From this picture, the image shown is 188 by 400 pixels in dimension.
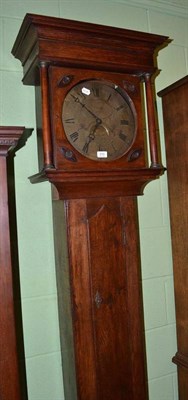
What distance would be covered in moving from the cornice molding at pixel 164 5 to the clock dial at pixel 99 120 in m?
0.62

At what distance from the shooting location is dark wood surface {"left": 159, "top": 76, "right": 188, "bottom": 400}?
1.47 metres

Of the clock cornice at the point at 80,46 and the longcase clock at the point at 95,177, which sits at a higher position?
the clock cornice at the point at 80,46

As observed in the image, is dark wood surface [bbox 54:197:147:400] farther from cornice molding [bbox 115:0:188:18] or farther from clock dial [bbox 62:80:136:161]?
cornice molding [bbox 115:0:188:18]

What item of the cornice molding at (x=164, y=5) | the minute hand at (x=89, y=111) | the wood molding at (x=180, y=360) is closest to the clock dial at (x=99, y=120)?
the minute hand at (x=89, y=111)

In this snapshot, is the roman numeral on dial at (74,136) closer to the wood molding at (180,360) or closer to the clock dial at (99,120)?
the clock dial at (99,120)

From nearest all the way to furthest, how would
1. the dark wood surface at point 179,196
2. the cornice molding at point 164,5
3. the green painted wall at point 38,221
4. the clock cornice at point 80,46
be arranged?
1. the clock cornice at point 80,46
2. the green painted wall at point 38,221
3. the dark wood surface at point 179,196
4. the cornice molding at point 164,5

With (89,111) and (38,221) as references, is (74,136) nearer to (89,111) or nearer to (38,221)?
(89,111)

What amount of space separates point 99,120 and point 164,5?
85 centimetres

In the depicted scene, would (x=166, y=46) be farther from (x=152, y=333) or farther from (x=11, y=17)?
(x=152, y=333)

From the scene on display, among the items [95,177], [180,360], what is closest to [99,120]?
[95,177]

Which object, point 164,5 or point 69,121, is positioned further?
point 164,5

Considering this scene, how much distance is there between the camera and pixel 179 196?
1.53 m

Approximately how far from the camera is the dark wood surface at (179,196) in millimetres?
1474

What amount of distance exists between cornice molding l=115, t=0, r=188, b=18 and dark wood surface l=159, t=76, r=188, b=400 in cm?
44
